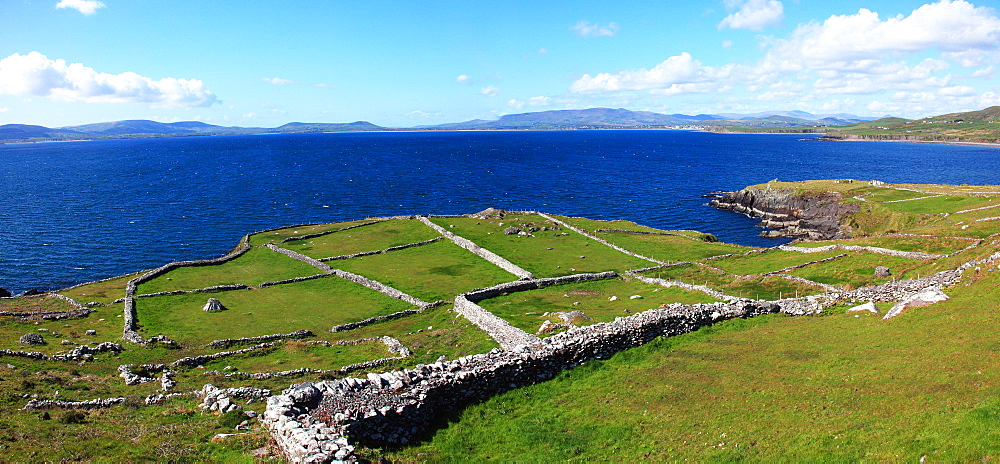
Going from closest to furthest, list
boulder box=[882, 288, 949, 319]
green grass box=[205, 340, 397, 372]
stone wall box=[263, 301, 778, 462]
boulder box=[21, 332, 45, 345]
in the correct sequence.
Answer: stone wall box=[263, 301, 778, 462]
boulder box=[882, 288, 949, 319]
green grass box=[205, 340, 397, 372]
boulder box=[21, 332, 45, 345]

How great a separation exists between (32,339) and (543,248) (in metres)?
47.6

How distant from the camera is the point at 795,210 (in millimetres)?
102875

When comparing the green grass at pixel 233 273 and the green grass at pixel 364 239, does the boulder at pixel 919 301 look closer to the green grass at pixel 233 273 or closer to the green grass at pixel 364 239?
the green grass at pixel 233 273

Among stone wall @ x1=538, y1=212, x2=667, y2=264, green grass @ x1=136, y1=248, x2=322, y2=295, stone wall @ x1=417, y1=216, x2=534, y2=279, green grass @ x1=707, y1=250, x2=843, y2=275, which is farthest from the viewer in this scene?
stone wall @ x1=538, y1=212, x2=667, y2=264

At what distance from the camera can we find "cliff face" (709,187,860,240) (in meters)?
89.9

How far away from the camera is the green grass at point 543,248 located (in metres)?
55.9

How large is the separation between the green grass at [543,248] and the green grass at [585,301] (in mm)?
7507

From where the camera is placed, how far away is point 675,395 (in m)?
20.1

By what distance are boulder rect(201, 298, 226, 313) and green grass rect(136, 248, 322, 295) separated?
352 inches

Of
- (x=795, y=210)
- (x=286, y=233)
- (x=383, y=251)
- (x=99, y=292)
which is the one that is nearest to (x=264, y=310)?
(x=99, y=292)

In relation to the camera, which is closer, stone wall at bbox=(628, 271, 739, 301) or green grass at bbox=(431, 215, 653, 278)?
stone wall at bbox=(628, 271, 739, 301)

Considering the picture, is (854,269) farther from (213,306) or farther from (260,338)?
(213,306)

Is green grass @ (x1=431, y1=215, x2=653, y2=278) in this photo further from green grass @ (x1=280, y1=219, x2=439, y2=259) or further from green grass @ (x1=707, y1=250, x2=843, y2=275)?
green grass @ (x1=707, y1=250, x2=843, y2=275)

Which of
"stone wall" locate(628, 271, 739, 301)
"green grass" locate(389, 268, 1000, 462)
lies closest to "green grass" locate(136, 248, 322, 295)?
"stone wall" locate(628, 271, 739, 301)
